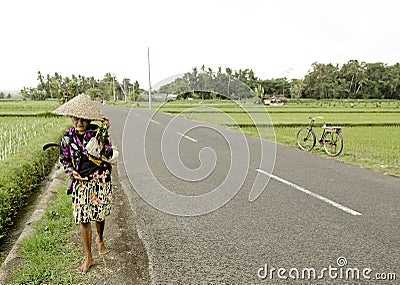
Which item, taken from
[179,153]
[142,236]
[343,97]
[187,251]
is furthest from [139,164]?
[343,97]

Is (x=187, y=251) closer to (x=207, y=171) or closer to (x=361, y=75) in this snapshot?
(x=207, y=171)

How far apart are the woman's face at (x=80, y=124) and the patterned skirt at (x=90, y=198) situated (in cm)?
42

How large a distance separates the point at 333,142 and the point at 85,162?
8361 mm

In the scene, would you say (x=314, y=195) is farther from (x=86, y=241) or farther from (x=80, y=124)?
(x=80, y=124)

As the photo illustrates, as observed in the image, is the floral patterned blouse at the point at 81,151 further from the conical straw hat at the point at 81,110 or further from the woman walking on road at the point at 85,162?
the conical straw hat at the point at 81,110

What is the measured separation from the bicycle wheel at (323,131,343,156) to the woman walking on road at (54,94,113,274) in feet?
25.8

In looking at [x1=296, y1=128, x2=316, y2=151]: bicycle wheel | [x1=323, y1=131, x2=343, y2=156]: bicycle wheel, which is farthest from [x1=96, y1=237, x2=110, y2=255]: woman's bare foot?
[x1=296, y1=128, x2=316, y2=151]: bicycle wheel

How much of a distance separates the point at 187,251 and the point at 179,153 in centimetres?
583

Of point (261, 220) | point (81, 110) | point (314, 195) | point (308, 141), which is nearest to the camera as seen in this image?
point (81, 110)

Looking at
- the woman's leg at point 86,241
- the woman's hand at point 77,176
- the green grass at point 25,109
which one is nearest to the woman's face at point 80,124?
the woman's hand at point 77,176

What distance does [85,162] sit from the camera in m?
3.18

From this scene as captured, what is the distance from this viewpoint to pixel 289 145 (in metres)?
11.9

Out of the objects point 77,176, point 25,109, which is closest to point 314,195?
point 77,176

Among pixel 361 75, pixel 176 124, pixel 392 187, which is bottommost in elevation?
pixel 392 187
